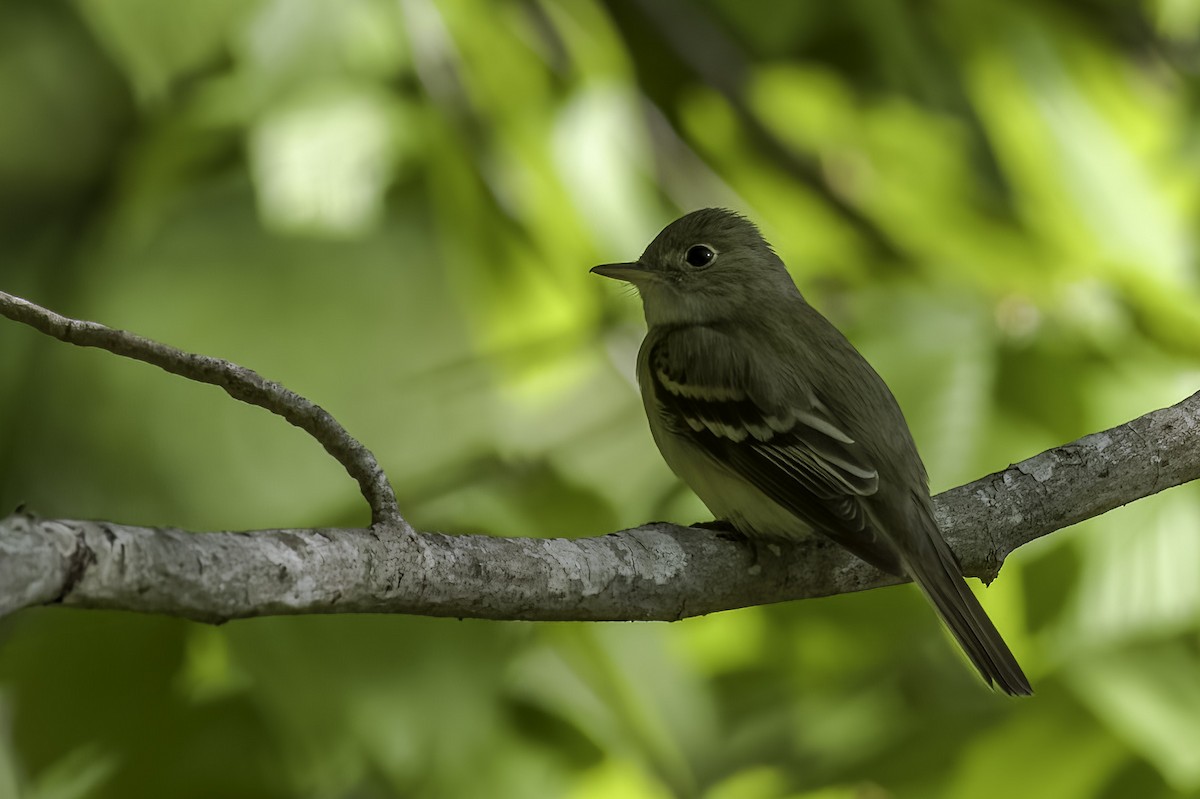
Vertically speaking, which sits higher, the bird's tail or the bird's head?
the bird's head

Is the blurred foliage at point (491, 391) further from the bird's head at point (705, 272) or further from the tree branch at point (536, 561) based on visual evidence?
the tree branch at point (536, 561)

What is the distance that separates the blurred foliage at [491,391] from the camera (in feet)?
10.5

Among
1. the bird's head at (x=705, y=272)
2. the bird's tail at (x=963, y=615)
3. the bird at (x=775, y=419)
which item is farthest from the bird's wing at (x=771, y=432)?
the bird's head at (x=705, y=272)

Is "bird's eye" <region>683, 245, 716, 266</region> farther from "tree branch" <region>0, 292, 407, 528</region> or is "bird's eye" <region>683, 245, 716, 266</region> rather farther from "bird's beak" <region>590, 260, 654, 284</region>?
"tree branch" <region>0, 292, 407, 528</region>

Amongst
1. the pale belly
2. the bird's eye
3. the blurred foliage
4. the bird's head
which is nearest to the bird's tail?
the pale belly

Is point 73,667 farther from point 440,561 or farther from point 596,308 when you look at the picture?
point 596,308

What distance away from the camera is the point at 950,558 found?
3.07 metres

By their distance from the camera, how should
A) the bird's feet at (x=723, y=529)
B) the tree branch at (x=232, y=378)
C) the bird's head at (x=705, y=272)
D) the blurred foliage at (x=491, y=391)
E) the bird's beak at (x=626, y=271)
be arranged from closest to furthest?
the tree branch at (x=232, y=378) → the bird's feet at (x=723, y=529) → the blurred foliage at (x=491, y=391) → the bird's beak at (x=626, y=271) → the bird's head at (x=705, y=272)

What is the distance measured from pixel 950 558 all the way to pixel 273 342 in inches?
83.9

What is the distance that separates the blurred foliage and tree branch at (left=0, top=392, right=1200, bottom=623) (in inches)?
21.0

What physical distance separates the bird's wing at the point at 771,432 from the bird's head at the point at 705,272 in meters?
0.31

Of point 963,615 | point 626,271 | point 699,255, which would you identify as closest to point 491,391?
point 626,271

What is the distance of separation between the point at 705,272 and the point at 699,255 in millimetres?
74

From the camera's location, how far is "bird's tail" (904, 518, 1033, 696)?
2.93 metres
